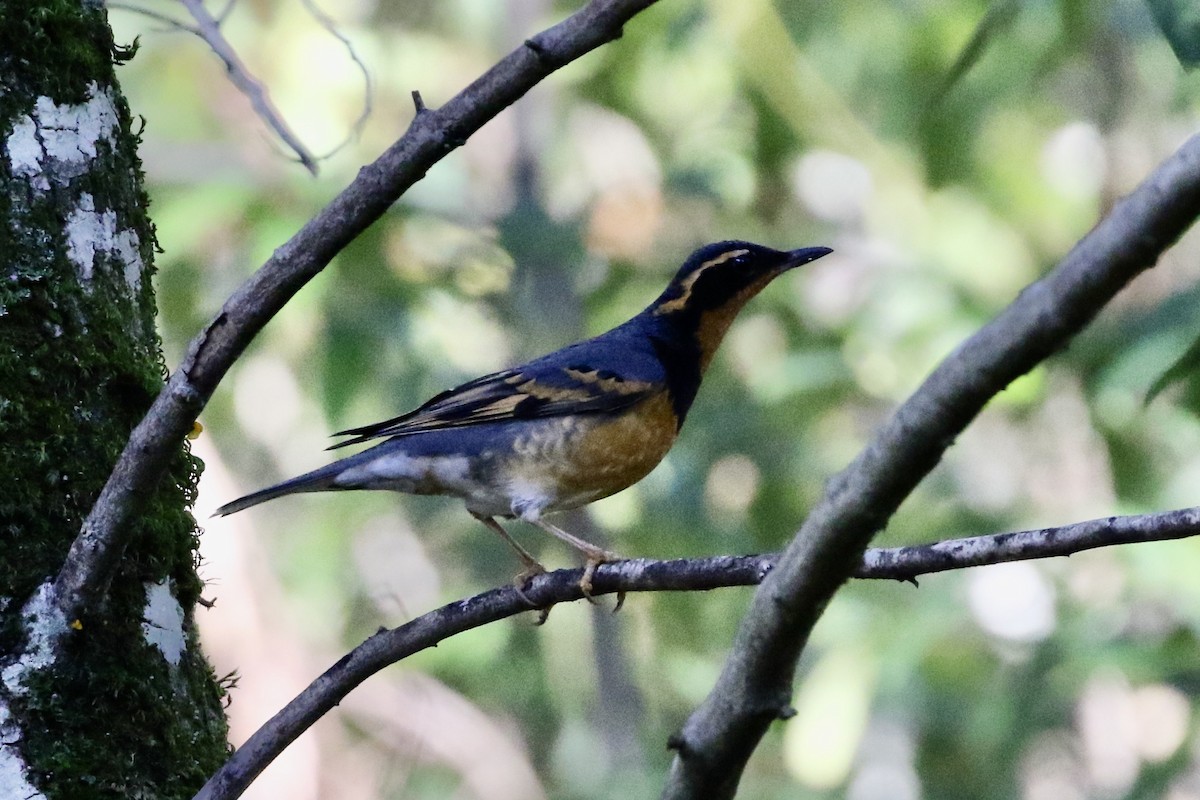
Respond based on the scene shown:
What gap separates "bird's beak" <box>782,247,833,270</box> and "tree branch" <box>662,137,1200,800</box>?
4.13 metres

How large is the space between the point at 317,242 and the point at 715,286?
3822 mm

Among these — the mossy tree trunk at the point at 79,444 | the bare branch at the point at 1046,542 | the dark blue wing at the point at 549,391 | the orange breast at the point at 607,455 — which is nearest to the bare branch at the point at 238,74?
the mossy tree trunk at the point at 79,444

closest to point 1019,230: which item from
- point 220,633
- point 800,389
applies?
point 800,389

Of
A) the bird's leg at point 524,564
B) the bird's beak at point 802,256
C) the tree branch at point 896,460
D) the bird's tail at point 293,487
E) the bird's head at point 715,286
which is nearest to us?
the tree branch at point 896,460

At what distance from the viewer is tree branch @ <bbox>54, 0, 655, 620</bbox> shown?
2.98 metres

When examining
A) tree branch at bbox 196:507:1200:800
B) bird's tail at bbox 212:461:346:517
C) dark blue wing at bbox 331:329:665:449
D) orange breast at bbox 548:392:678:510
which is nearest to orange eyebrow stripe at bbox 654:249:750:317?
dark blue wing at bbox 331:329:665:449

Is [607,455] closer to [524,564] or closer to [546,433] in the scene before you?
[546,433]

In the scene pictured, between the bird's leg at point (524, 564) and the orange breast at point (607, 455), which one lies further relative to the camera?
the orange breast at point (607, 455)

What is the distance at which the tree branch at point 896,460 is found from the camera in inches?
71.4

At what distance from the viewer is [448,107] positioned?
3.06 m

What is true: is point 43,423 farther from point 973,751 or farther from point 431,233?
point 973,751

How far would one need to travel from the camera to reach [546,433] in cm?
590

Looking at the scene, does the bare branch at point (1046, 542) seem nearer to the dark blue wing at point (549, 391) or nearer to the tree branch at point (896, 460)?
the tree branch at point (896, 460)

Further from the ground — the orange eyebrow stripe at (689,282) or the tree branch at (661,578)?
the orange eyebrow stripe at (689,282)
